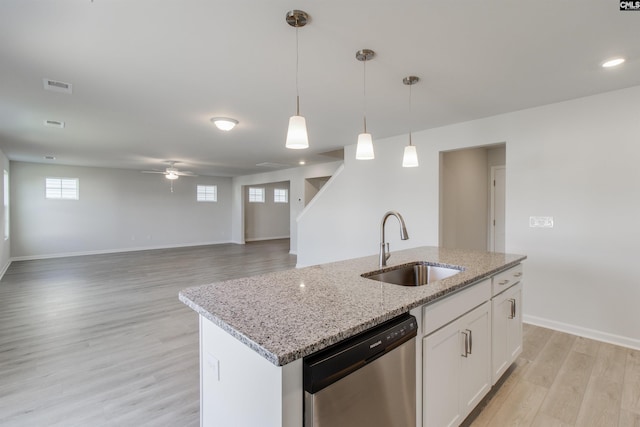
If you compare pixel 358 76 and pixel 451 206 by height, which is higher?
pixel 358 76

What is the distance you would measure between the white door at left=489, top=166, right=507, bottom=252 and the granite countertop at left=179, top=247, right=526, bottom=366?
3.78 metres

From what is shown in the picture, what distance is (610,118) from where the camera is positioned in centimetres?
296

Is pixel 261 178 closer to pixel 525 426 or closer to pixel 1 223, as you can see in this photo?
pixel 1 223

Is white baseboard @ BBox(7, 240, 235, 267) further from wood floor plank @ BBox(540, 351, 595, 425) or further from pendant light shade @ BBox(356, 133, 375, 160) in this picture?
wood floor plank @ BBox(540, 351, 595, 425)

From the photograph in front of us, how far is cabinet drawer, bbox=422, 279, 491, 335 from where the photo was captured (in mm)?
1484

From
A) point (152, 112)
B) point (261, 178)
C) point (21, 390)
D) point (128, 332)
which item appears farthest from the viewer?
point (261, 178)

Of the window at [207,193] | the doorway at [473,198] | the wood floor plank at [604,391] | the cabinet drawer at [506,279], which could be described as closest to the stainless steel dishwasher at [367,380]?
the cabinet drawer at [506,279]

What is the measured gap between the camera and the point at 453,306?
5.42ft

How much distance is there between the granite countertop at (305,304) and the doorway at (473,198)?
2.71 m

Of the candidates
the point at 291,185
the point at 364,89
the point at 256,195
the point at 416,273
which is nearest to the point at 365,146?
the point at 364,89

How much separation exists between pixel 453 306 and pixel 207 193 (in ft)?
34.1

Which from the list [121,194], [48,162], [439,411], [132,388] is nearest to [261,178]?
[121,194]

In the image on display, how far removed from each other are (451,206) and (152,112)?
4.40 m

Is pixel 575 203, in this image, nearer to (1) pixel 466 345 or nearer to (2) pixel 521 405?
(2) pixel 521 405
